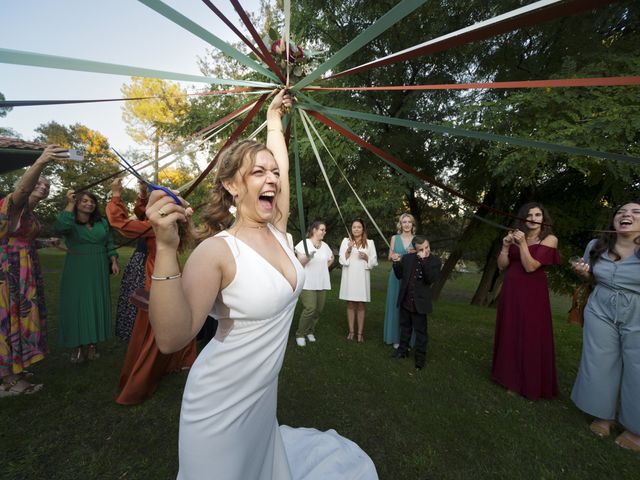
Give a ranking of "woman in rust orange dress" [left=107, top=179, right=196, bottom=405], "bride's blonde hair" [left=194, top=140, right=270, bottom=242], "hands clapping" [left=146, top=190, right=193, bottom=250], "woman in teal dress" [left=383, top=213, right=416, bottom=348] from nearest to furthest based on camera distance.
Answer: "hands clapping" [left=146, top=190, right=193, bottom=250]
"bride's blonde hair" [left=194, top=140, right=270, bottom=242]
"woman in rust orange dress" [left=107, top=179, right=196, bottom=405]
"woman in teal dress" [left=383, top=213, right=416, bottom=348]

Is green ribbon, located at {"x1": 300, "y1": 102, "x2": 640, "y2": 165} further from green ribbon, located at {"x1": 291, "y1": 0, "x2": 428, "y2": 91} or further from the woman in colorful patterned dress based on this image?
the woman in colorful patterned dress

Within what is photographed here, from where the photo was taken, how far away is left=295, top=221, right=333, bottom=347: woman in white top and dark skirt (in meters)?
5.85

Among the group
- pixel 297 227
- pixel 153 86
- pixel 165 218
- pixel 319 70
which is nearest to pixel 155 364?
pixel 165 218

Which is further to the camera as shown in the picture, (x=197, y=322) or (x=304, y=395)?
(x=304, y=395)

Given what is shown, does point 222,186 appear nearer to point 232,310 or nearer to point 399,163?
point 232,310

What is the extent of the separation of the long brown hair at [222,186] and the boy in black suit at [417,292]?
362 cm

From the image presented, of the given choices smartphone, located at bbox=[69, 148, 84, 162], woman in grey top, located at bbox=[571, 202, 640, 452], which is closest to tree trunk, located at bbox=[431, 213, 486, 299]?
woman in grey top, located at bbox=[571, 202, 640, 452]

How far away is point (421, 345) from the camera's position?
498cm

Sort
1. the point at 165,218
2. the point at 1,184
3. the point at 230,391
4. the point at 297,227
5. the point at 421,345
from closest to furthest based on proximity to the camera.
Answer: the point at 165,218
the point at 230,391
the point at 421,345
the point at 297,227
the point at 1,184

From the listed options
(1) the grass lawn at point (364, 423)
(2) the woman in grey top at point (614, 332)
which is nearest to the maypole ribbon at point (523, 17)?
(1) the grass lawn at point (364, 423)

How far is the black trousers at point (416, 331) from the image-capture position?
16.3 ft

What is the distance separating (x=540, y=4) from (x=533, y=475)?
3519 mm

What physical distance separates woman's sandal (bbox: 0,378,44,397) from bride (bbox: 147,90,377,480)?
3.56m

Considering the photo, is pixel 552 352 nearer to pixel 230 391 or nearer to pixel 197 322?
pixel 230 391
